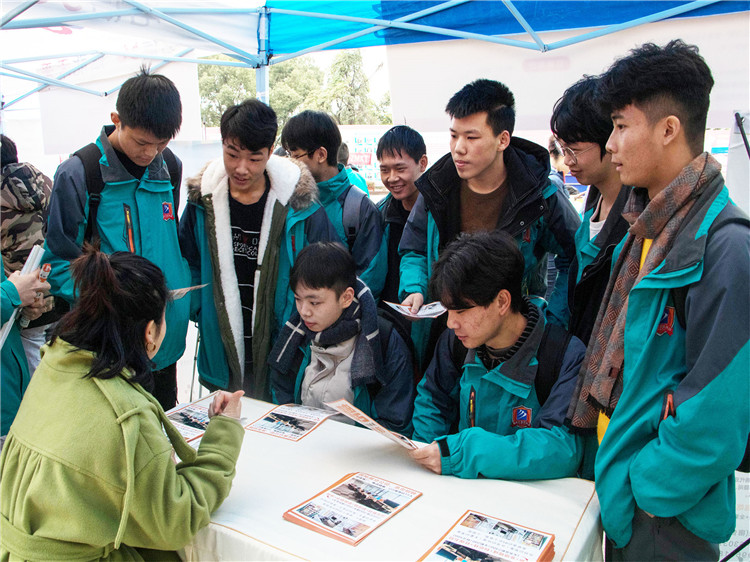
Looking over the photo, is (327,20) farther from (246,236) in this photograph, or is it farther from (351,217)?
(246,236)

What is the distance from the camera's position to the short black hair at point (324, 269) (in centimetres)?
213

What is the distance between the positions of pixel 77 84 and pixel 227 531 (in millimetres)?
6025

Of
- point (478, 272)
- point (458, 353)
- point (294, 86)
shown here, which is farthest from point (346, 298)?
point (294, 86)

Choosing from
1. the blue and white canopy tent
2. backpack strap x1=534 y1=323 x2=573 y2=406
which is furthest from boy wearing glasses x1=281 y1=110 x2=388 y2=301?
the blue and white canopy tent

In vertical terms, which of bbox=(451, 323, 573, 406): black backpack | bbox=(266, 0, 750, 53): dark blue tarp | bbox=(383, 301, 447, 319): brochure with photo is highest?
bbox=(266, 0, 750, 53): dark blue tarp

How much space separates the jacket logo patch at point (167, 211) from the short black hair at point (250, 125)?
0.36 metres

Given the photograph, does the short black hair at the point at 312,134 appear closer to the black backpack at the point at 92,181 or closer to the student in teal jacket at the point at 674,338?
the black backpack at the point at 92,181

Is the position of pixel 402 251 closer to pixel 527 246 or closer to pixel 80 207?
pixel 527 246

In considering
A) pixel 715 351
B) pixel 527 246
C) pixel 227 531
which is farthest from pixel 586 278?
pixel 227 531

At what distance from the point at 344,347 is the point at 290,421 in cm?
35

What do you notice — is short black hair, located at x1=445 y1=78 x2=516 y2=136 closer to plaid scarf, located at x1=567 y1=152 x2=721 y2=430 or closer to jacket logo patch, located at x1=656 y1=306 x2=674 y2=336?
plaid scarf, located at x1=567 y1=152 x2=721 y2=430

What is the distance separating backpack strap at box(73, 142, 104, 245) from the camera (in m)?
2.17

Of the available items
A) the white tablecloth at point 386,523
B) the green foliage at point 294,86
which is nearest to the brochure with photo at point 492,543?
the white tablecloth at point 386,523

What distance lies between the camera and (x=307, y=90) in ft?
80.4
